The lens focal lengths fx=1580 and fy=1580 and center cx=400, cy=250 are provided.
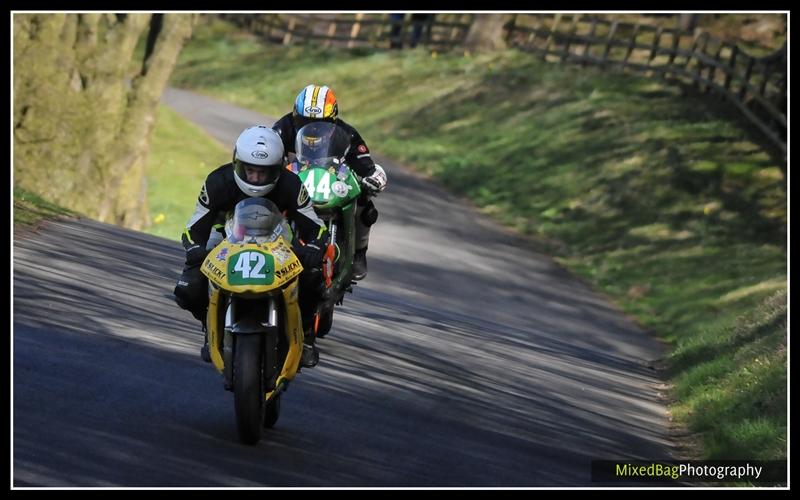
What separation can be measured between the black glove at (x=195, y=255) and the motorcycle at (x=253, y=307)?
0.70 feet

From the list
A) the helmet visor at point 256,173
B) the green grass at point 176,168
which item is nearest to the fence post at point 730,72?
the green grass at point 176,168

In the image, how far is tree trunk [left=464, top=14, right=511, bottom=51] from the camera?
51031 millimetres

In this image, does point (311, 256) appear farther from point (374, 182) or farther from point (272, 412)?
point (374, 182)

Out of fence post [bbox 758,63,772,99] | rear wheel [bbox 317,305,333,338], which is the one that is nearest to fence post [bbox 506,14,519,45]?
fence post [bbox 758,63,772,99]

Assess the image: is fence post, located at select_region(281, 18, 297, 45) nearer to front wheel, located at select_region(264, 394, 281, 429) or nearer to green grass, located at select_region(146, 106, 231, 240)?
green grass, located at select_region(146, 106, 231, 240)

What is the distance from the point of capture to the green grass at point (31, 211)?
17.6 metres

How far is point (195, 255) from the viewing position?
9.34 metres

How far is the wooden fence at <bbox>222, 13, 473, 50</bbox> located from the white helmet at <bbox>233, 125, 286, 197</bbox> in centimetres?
4401

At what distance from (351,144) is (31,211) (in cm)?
608

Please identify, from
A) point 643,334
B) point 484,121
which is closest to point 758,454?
point 643,334

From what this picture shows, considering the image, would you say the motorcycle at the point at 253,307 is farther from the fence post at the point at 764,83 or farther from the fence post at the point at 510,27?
the fence post at the point at 510,27

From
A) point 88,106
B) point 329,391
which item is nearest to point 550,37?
point 88,106

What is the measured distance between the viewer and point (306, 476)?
859 centimetres
